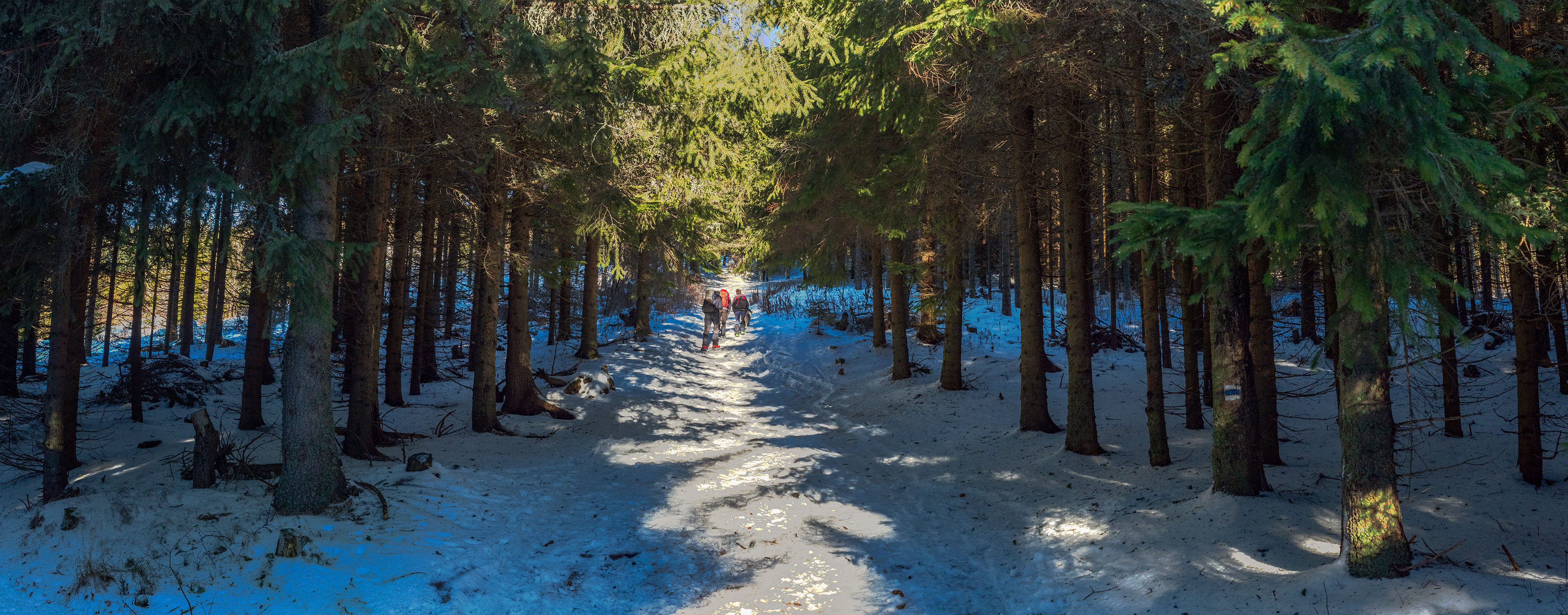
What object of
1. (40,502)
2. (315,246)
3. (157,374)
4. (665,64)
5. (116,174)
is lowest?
(40,502)

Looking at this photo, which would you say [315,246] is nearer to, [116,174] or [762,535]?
[116,174]

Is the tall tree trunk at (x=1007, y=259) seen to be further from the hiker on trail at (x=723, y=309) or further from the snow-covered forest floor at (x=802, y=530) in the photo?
the snow-covered forest floor at (x=802, y=530)

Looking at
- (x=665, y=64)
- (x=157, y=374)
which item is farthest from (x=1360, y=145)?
(x=157, y=374)

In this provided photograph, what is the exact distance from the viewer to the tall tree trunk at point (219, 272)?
6.88 m

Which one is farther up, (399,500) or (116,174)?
(116,174)

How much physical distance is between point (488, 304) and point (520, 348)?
5.03ft

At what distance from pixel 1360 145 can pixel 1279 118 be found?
48 cm

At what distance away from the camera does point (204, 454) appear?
705 centimetres

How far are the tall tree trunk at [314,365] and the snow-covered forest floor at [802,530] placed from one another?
0.95ft

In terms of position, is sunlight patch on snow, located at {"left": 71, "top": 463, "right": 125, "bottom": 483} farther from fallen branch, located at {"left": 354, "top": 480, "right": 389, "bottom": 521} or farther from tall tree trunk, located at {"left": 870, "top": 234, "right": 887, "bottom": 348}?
tall tree trunk, located at {"left": 870, "top": 234, "right": 887, "bottom": 348}

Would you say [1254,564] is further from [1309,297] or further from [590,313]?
[590,313]

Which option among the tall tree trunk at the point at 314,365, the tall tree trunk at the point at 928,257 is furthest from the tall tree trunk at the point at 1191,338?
the tall tree trunk at the point at 314,365

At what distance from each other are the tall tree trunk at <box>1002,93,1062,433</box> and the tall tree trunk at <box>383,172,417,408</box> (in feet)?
29.0

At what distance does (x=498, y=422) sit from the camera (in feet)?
39.4
